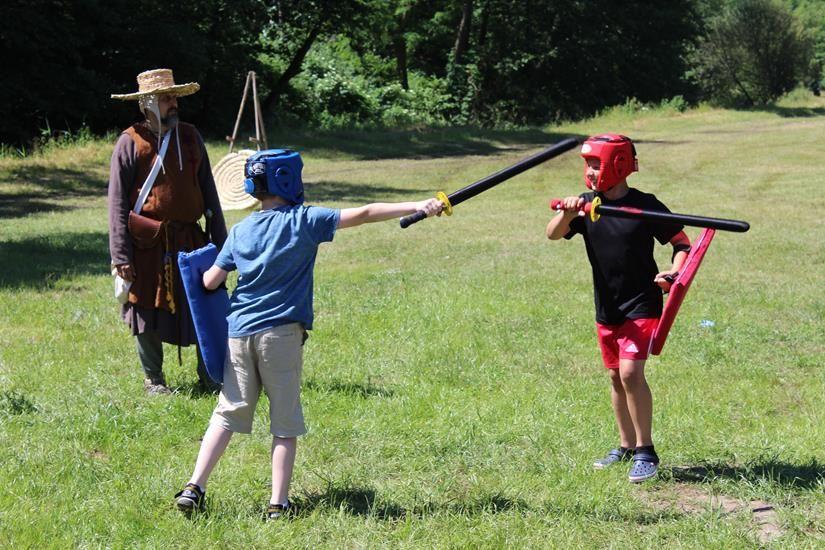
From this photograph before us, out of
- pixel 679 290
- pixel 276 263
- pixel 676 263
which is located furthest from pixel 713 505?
pixel 276 263

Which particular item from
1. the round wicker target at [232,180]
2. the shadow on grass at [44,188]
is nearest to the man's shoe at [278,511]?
the round wicker target at [232,180]

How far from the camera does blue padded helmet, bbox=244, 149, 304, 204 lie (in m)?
4.62

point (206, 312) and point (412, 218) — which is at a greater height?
point (412, 218)

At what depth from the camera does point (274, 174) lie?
182 inches

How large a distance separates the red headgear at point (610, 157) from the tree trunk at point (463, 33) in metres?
45.2

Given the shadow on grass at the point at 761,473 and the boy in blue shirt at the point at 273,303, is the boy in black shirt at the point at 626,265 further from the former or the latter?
the boy in blue shirt at the point at 273,303

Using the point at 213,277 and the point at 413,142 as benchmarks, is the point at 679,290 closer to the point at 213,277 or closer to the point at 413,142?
the point at 213,277

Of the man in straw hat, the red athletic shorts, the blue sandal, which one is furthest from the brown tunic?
the blue sandal

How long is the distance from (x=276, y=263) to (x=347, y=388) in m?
2.61

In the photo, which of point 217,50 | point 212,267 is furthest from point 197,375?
point 217,50

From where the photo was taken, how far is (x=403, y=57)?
2090 inches

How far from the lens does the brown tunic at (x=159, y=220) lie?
22.0ft

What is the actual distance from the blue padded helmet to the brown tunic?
2222mm

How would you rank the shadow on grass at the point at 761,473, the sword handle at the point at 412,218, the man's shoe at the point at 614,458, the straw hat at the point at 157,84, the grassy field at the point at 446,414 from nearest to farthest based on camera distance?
the sword handle at the point at 412,218
the grassy field at the point at 446,414
the shadow on grass at the point at 761,473
the man's shoe at the point at 614,458
the straw hat at the point at 157,84
